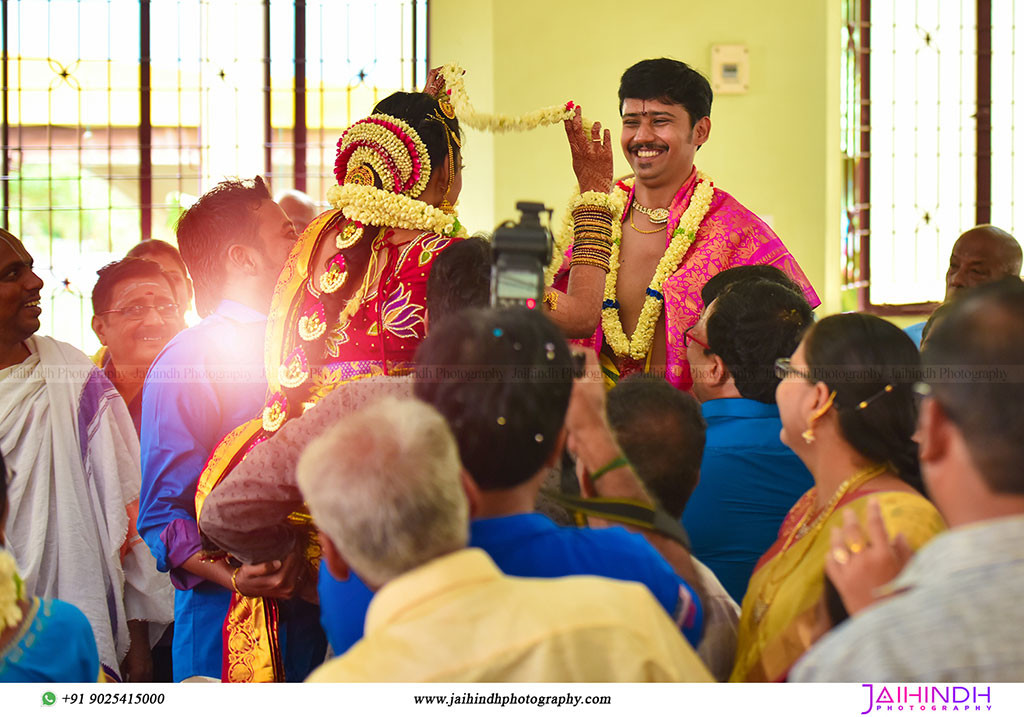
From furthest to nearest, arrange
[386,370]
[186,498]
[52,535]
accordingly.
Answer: [52,535] < [186,498] < [386,370]

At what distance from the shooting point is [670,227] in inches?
103

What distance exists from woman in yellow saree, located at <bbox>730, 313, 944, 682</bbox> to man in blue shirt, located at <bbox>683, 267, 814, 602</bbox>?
27 centimetres

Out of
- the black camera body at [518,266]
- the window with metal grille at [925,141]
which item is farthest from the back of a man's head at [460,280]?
the window with metal grille at [925,141]

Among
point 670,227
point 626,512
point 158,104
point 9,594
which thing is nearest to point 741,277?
point 670,227

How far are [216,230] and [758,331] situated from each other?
115 centimetres

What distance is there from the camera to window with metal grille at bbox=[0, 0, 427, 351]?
187 inches

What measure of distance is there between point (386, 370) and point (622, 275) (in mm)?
1059

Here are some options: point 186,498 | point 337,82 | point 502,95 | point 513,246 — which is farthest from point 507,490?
point 337,82

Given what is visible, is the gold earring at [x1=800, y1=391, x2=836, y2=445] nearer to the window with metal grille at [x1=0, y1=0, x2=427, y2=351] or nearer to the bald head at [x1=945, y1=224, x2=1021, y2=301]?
the bald head at [x1=945, y1=224, x2=1021, y2=301]

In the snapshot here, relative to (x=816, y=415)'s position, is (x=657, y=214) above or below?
above

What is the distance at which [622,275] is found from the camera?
2.68m

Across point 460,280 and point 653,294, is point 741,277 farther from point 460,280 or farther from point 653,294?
point 460,280

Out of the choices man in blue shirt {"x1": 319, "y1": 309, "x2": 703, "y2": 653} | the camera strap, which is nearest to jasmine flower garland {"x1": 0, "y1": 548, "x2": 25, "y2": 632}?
man in blue shirt {"x1": 319, "y1": 309, "x2": 703, "y2": 653}
